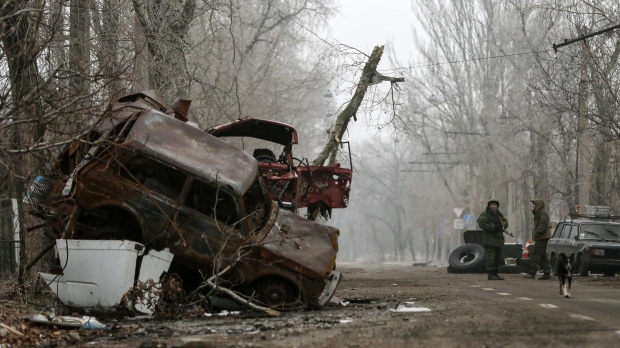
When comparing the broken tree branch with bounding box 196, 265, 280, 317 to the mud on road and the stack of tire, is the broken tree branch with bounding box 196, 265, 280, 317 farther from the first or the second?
the stack of tire

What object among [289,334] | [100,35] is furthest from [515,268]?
[289,334]

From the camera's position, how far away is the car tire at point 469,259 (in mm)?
28000

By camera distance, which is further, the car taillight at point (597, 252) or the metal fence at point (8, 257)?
the car taillight at point (597, 252)

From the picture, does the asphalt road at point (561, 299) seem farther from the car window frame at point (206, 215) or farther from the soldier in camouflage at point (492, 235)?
the car window frame at point (206, 215)

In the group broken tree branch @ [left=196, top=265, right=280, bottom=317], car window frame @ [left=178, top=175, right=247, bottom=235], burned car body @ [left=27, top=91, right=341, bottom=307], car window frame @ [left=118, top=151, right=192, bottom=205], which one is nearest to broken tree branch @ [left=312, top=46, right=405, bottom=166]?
burned car body @ [left=27, top=91, right=341, bottom=307]

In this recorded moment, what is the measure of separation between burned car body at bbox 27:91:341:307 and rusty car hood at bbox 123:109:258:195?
0.01 m

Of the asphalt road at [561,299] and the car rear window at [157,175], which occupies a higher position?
the car rear window at [157,175]

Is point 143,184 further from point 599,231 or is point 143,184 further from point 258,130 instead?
point 599,231

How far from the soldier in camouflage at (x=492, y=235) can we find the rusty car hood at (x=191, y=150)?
9739mm

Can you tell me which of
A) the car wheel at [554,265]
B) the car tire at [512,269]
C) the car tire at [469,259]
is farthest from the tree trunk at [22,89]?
the car tire at [512,269]

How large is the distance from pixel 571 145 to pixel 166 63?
77.3 feet

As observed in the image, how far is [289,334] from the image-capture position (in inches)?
388

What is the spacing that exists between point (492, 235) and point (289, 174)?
5392 millimetres

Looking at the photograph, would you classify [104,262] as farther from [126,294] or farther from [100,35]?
[100,35]
